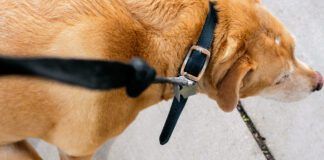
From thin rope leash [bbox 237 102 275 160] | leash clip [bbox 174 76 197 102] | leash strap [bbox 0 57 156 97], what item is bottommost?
thin rope leash [bbox 237 102 275 160]

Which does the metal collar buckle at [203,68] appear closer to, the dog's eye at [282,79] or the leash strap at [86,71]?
the dog's eye at [282,79]

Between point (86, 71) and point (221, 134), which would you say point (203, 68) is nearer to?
point (86, 71)

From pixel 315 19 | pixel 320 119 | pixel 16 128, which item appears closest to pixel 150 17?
pixel 16 128

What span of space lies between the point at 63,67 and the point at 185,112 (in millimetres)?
2573

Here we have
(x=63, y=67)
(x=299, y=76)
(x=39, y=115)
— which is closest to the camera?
(x=63, y=67)

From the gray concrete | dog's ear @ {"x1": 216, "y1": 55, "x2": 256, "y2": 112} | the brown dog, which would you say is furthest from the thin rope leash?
dog's ear @ {"x1": 216, "y1": 55, "x2": 256, "y2": 112}

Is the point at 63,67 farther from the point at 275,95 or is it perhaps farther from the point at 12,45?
the point at 275,95

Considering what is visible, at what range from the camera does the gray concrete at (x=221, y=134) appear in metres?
3.67

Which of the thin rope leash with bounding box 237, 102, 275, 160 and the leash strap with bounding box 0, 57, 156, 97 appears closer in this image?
the leash strap with bounding box 0, 57, 156, 97

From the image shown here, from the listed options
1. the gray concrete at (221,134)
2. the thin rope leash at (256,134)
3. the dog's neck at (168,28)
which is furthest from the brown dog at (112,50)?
the thin rope leash at (256,134)

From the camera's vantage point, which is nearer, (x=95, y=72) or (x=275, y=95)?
(x=95, y=72)

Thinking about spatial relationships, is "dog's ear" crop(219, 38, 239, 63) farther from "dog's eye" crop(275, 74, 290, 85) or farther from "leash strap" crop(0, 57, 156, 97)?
"leash strap" crop(0, 57, 156, 97)

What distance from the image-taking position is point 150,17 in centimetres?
254

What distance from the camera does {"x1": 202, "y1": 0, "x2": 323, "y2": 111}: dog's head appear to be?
101 inches
